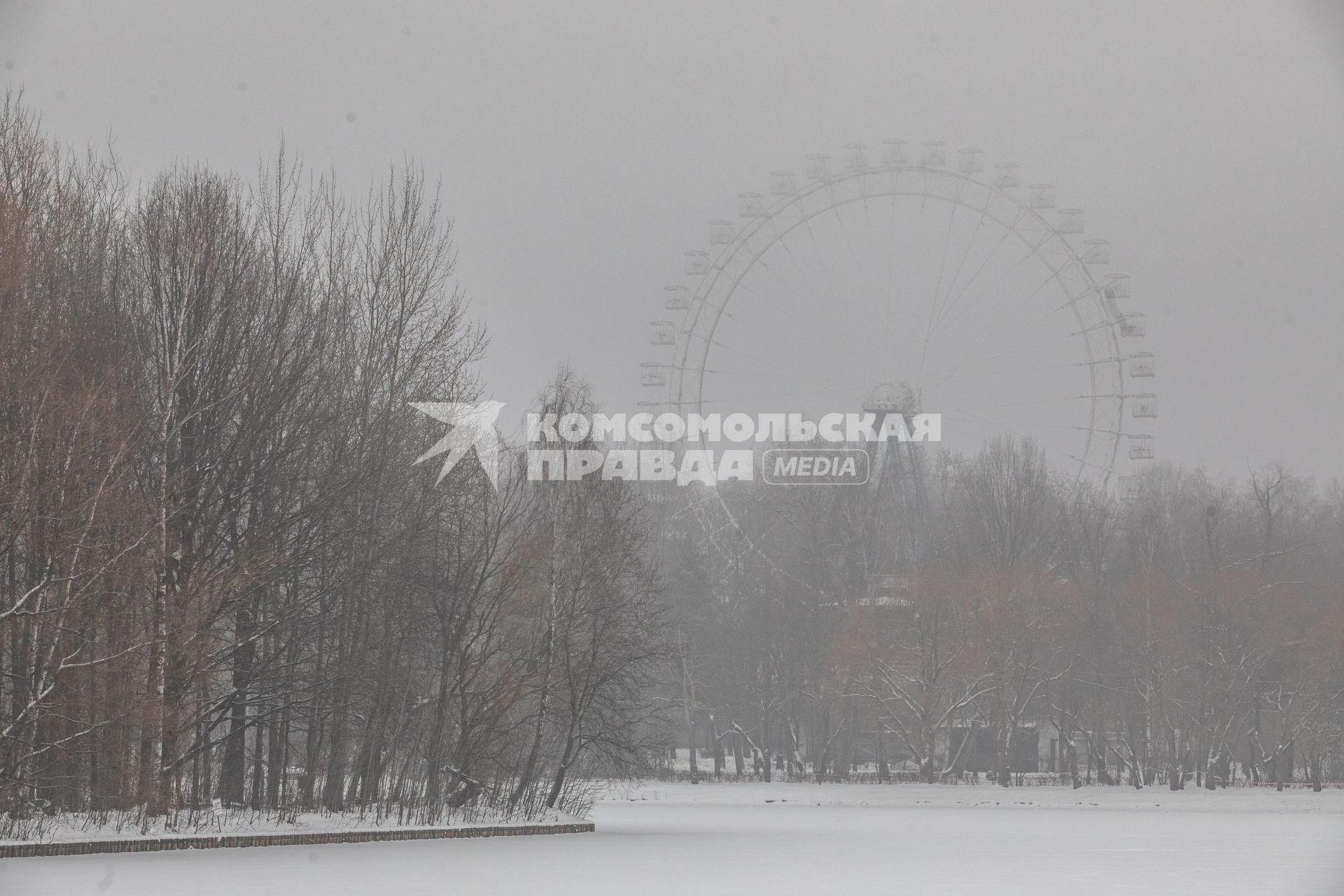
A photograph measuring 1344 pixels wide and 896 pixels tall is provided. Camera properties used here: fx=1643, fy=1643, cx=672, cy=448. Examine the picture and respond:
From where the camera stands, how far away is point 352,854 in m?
17.3

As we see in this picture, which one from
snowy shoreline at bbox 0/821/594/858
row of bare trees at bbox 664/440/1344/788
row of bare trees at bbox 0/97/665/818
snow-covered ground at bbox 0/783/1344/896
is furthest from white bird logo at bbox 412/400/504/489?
row of bare trees at bbox 664/440/1344/788

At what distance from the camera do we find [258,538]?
20781mm

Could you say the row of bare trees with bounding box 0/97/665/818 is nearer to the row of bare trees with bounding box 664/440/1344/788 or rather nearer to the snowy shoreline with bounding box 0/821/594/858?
the snowy shoreline with bounding box 0/821/594/858

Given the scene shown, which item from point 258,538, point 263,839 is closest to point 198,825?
point 263,839

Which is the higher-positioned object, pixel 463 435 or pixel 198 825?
pixel 463 435

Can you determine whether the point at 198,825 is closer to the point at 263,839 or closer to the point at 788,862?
the point at 263,839

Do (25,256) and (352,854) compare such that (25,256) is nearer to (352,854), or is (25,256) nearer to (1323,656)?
(352,854)

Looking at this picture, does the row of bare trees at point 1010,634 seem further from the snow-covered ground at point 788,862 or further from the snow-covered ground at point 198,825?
the snow-covered ground at point 198,825

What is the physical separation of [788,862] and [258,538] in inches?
307

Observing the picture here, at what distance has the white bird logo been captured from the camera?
2475 centimetres

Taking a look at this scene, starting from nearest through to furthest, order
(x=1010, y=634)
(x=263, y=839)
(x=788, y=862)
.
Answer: (x=263, y=839)
(x=788, y=862)
(x=1010, y=634)

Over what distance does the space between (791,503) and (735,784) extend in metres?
11.1

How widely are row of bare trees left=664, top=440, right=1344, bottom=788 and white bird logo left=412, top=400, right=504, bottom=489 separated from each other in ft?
77.2

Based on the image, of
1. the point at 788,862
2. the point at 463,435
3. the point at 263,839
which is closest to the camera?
the point at 263,839
